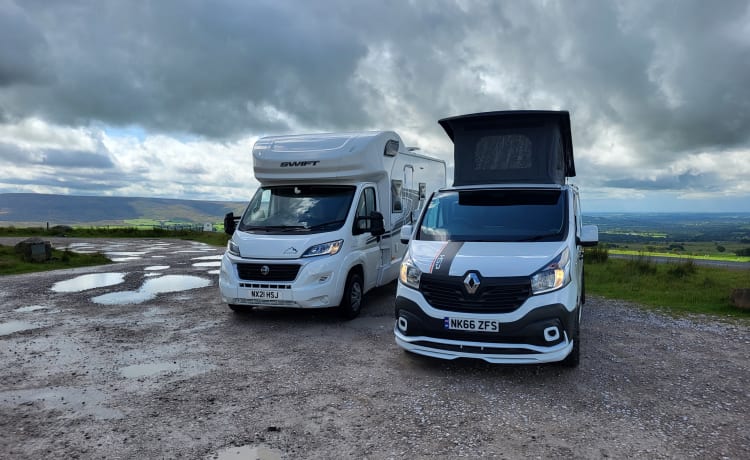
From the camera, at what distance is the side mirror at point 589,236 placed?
5.91 m

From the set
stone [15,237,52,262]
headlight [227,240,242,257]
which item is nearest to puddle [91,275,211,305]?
headlight [227,240,242,257]

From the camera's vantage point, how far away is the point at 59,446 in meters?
3.78

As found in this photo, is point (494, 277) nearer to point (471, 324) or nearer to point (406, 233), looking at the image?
point (471, 324)

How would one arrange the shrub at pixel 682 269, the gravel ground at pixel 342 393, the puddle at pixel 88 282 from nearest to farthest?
the gravel ground at pixel 342 393 → the puddle at pixel 88 282 → the shrub at pixel 682 269

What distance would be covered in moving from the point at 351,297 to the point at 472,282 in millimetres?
3143

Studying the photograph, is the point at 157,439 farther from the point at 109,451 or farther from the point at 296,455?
the point at 296,455

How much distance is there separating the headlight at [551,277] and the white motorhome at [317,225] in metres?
3.23

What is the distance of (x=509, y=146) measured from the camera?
7.77 metres

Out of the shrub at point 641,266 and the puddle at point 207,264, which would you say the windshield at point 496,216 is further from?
the puddle at point 207,264

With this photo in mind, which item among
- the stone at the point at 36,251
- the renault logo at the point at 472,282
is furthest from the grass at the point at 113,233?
the renault logo at the point at 472,282

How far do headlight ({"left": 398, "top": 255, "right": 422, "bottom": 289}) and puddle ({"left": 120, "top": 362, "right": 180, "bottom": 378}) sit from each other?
2797 mm

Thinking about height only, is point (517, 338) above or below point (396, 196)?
below

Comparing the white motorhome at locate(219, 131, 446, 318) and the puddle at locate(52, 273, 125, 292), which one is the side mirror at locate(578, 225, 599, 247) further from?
the puddle at locate(52, 273, 125, 292)

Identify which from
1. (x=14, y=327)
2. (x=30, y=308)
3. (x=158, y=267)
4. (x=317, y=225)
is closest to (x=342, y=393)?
(x=317, y=225)
